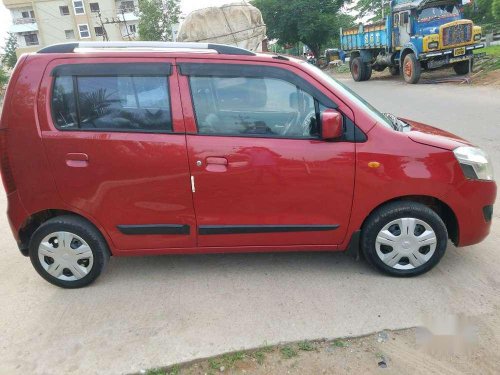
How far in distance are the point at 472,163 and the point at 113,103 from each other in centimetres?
270

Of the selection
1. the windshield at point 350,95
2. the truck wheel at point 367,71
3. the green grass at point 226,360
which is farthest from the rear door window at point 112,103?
the truck wheel at point 367,71

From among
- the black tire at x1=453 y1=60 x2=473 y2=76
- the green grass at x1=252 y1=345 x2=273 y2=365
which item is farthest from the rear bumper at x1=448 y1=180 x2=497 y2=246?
the black tire at x1=453 y1=60 x2=473 y2=76

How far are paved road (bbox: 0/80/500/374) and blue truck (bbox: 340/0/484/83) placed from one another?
1332 cm

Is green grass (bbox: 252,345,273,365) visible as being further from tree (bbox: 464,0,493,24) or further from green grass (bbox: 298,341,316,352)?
tree (bbox: 464,0,493,24)

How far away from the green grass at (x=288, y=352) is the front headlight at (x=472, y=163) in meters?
1.80

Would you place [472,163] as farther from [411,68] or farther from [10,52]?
[10,52]

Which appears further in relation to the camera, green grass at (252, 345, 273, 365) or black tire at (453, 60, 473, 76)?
black tire at (453, 60, 473, 76)

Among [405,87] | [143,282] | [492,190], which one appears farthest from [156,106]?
[405,87]

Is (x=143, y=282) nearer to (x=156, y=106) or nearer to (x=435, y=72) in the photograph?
(x=156, y=106)

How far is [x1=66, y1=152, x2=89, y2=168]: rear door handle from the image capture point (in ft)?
10.5

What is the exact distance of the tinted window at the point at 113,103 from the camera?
3.17 meters

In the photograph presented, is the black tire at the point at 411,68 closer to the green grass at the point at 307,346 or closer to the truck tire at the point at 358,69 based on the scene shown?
the truck tire at the point at 358,69

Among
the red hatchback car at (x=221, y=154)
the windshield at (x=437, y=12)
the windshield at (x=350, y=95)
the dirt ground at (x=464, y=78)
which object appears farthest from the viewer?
the windshield at (x=437, y=12)

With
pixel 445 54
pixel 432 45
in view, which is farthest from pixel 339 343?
pixel 445 54
